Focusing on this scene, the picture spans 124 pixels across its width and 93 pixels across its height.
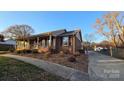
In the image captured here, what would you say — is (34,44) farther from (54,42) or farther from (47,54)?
(47,54)

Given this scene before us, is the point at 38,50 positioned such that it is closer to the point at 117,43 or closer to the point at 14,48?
the point at 14,48

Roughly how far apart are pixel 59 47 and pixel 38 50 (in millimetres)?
927

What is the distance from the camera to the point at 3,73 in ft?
15.4

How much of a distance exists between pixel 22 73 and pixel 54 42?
319cm

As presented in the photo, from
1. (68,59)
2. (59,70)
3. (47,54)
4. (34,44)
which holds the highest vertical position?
(34,44)

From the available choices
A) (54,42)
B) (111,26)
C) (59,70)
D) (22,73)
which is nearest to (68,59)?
(59,70)

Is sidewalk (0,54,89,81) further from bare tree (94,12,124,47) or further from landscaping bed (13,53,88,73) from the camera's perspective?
bare tree (94,12,124,47)

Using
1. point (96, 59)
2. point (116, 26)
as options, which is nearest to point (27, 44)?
point (96, 59)

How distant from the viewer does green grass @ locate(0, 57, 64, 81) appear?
460 cm

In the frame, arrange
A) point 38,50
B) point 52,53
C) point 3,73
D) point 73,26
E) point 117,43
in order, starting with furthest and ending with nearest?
point 117,43
point 38,50
point 52,53
point 73,26
point 3,73

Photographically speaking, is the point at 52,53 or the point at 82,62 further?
the point at 52,53

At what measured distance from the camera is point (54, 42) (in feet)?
25.4
